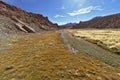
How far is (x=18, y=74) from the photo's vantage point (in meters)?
17.9

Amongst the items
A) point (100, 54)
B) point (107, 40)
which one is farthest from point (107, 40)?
point (100, 54)

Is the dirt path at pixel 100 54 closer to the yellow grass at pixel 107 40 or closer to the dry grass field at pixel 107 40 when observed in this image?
the dry grass field at pixel 107 40

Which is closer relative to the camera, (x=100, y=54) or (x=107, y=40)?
(x=100, y=54)

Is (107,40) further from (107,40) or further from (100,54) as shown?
(100,54)

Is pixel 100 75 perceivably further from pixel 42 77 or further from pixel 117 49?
pixel 117 49

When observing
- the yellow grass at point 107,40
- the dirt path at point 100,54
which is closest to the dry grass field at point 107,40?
the yellow grass at point 107,40

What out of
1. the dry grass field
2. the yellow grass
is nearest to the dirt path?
the dry grass field

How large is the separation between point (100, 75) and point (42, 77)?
5.99 metres

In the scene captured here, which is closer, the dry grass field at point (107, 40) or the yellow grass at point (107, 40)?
the dry grass field at point (107, 40)

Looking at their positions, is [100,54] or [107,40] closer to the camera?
[100,54]

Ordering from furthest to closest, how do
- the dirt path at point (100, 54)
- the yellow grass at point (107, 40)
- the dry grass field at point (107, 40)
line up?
the yellow grass at point (107, 40)
the dry grass field at point (107, 40)
the dirt path at point (100, 54)

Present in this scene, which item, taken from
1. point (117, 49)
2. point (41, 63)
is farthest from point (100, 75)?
point (117, 49)

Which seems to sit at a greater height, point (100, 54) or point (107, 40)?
point (107, 40)

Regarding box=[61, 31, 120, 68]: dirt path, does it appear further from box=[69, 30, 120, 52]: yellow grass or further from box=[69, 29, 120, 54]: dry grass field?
box=[69, 30, 120, 52]: yellow grass
